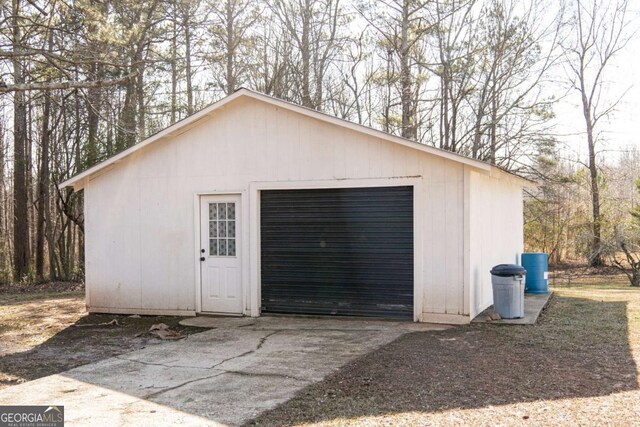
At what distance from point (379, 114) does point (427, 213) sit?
13.6 metres

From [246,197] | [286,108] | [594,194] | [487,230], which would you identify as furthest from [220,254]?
[594,194]

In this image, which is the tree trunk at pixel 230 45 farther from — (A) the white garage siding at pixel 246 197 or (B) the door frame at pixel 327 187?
(B) the door frame at pixel 327 187

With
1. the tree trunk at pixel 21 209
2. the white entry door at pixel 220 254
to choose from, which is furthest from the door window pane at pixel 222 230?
the tree trunk at pixel 21 209

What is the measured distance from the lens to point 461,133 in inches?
819

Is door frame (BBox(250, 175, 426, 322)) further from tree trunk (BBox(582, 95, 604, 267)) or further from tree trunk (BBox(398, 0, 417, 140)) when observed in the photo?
tree trunk (BBox(582, 95, 604, 267))

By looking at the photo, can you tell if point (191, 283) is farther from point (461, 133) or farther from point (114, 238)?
point (461, 133)

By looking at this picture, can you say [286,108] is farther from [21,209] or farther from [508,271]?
[21,209]

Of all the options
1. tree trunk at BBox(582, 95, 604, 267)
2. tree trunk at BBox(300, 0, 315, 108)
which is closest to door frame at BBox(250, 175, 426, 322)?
tree trunk at BBox(300, 0, 315, 108)

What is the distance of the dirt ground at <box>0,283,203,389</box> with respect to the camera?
6.55m

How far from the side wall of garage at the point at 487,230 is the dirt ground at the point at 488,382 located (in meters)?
1.01

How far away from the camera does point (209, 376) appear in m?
5.77

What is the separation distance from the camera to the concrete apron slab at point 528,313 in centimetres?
838

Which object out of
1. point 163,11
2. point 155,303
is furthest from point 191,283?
point 163,11

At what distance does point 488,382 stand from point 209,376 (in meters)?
2.79
